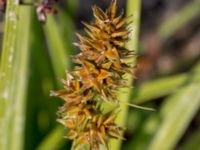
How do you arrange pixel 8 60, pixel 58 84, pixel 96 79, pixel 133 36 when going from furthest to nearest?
pixel 58 84, pixel 133 36, pixel 8 60, pixel 96 79

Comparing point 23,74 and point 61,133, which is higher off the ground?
point 23,74

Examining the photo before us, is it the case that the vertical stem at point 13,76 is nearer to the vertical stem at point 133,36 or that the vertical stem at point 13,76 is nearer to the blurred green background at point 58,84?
the blurred green background at point 58,84

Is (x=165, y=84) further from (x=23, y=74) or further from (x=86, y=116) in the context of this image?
(x=86, y=116)

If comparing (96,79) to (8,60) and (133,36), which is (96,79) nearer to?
(8,60)

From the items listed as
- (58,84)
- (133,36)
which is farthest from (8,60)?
(58,84)

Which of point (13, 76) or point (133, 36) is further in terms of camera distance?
point (133, 36)

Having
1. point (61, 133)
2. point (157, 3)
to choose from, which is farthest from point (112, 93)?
point (157, 3)
